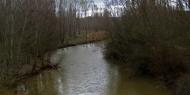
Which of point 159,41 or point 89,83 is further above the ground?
point 159,41

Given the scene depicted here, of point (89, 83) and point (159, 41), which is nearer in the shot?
point (159, 41)

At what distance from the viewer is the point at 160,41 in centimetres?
1591

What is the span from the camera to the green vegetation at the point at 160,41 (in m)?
14.1

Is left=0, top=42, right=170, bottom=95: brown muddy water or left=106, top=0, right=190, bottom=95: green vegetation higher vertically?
left=106, top=0, right=190, bottom=95: green vegetation

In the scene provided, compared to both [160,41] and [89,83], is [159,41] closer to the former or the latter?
[160,41]

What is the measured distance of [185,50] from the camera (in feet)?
45.9

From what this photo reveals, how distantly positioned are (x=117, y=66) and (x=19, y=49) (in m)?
9.76

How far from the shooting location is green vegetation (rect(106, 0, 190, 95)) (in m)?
14.1

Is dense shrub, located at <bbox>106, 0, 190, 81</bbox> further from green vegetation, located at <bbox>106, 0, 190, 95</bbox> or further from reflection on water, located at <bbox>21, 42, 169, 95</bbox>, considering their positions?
reflection on water, located at <bbox>21, 42, 169, 95</bbox>

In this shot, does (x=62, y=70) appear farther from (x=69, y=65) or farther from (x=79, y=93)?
(x=79, y=93)

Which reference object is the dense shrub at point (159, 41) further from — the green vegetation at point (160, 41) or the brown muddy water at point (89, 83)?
the brown muddy water at point (89, 83)

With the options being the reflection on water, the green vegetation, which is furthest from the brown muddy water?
the green vegetation

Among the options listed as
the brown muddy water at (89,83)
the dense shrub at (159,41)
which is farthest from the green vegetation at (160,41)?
the brown muddy water at (89,83)

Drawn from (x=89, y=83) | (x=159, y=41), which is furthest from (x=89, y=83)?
(x=159, y=41)
